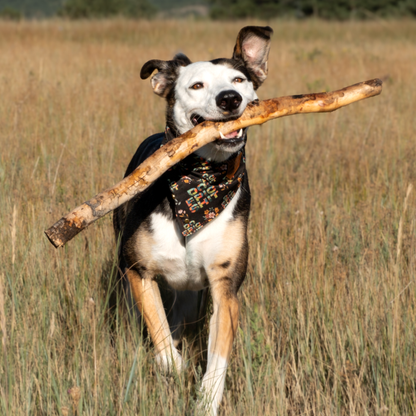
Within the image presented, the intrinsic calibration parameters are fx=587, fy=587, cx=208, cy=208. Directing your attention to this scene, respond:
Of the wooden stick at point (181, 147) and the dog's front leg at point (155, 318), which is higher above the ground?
the wooden stick at point (181, 147)

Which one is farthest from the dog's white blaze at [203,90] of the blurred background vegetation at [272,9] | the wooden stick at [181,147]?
the blurred background vegetation at [272,9]

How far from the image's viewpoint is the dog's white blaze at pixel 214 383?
8.11 feet

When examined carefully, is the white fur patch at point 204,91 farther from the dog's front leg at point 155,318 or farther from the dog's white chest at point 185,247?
the dog's front leg at point 155,318

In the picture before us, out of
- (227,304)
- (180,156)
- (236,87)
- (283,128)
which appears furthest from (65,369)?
(283,128)

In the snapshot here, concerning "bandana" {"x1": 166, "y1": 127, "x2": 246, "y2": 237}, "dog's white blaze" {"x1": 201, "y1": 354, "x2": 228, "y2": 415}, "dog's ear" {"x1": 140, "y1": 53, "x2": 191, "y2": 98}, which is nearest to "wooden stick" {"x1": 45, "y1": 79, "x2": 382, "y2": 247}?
"bandana" {"x1": 166, "y1": 127, "x2": 246, "y2": 237}

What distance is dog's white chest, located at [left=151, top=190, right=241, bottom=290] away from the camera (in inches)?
121

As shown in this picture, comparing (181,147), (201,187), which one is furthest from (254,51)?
(181,147)

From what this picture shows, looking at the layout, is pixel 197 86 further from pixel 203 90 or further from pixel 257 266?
pixel 257 266

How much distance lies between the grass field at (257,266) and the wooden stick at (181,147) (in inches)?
14.4

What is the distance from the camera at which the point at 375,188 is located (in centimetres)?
462

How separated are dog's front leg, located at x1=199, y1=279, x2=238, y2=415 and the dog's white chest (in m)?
0.16

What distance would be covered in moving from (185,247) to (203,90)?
84 cm

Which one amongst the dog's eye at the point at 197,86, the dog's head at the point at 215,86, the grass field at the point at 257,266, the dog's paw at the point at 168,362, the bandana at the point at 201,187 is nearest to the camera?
the grass field at the point at 257,266

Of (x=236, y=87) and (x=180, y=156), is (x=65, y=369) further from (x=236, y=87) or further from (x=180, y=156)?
(x=236, y=87)
